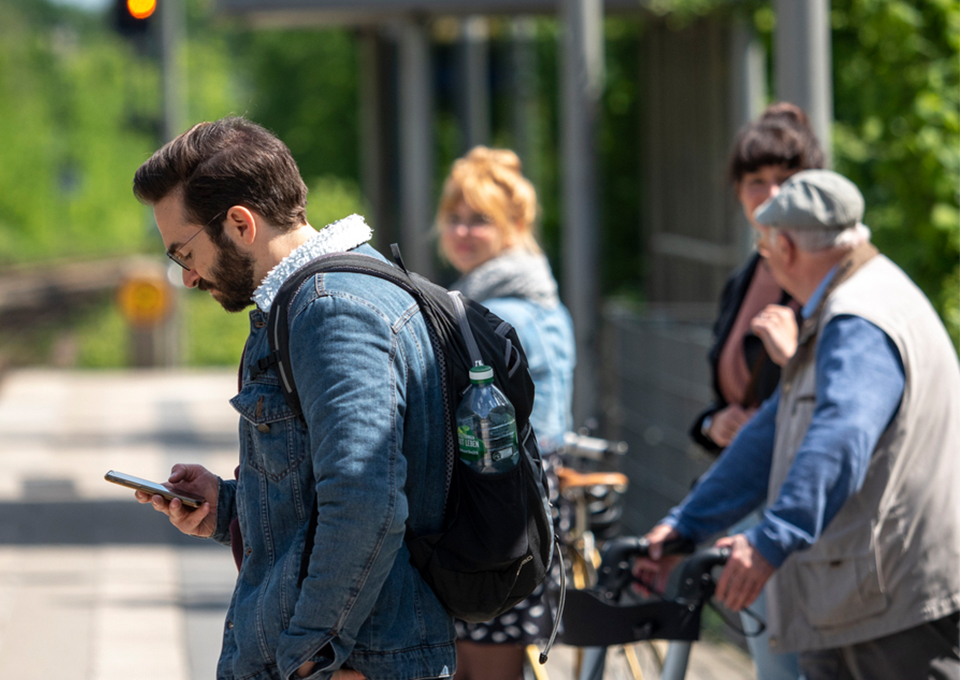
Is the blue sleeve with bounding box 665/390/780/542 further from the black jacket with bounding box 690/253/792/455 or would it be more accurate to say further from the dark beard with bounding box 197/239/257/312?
the dark beard with bounding box 197/239/257/312

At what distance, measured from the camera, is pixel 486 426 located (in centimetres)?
199

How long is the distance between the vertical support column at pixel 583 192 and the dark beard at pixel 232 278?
14.5 ft

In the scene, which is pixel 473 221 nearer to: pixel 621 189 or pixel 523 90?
pixel 621 189

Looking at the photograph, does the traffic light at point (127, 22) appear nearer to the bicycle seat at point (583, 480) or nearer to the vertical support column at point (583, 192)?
the vertical support column at point (583, 192)

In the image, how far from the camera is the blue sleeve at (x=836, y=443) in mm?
2482

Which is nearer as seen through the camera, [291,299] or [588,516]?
[291,299]

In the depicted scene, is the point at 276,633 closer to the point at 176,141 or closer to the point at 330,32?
the point at 176,141

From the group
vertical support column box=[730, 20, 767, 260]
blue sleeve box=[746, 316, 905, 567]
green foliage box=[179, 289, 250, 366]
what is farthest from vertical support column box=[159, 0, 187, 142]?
blue sleeve box=[746, 316, 905, 567]

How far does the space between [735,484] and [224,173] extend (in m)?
1.51

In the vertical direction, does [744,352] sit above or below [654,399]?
above

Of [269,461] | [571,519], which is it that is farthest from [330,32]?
[269,461]

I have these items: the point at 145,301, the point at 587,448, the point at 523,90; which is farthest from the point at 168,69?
the point at 587,448

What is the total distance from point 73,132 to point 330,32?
106 feet

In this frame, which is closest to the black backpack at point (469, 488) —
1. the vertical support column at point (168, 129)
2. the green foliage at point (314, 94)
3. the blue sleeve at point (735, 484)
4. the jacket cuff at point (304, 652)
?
the jacket cuff at point (304, 652)
